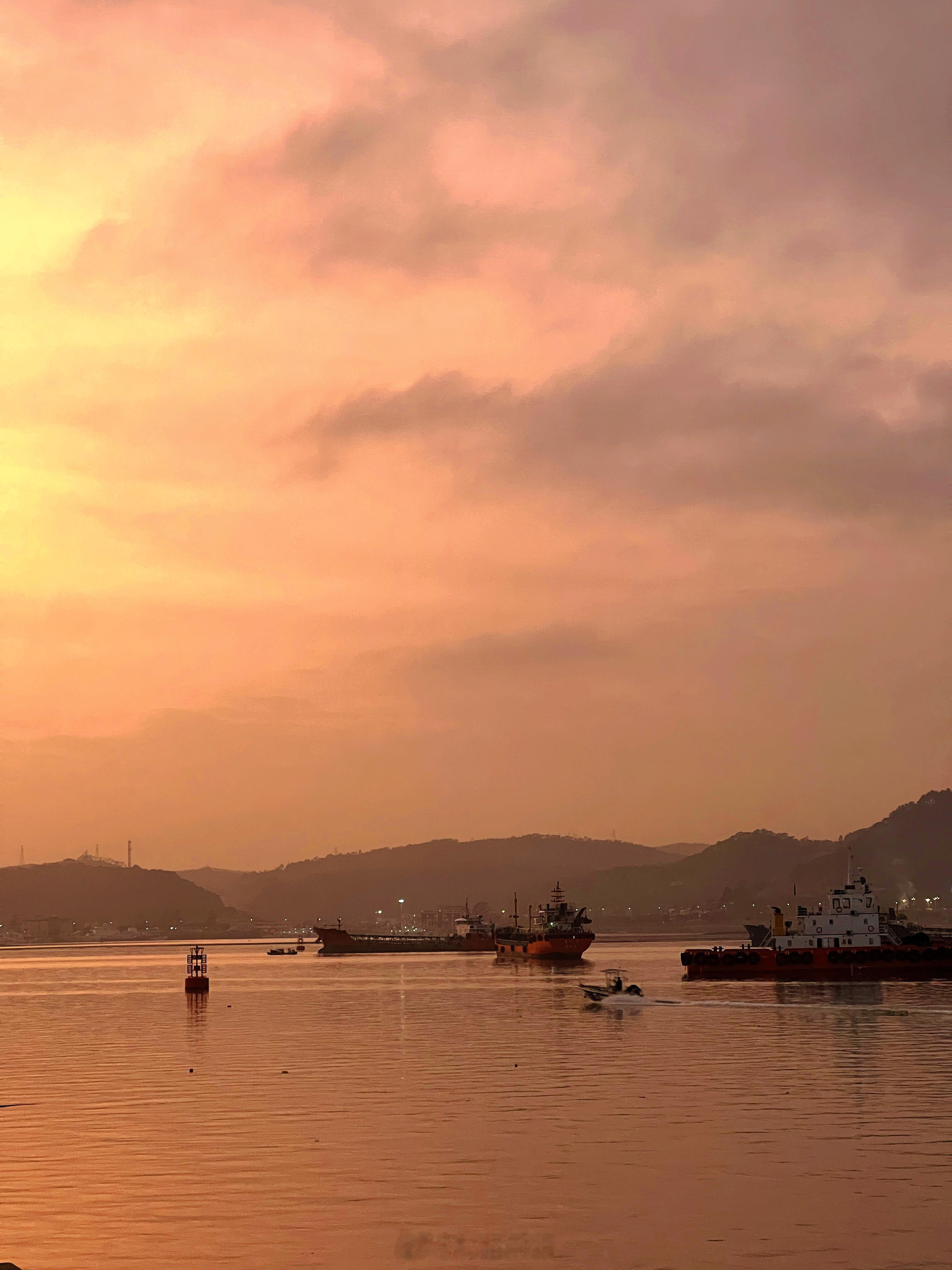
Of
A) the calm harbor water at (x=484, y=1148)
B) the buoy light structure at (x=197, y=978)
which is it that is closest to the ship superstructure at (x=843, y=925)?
the calm harbor water at (x=484, y=1148)

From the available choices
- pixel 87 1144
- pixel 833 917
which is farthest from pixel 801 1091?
pixel 833 917

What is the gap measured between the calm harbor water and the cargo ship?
53823 mm

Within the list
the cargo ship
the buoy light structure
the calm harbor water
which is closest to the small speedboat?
the calm harbor water

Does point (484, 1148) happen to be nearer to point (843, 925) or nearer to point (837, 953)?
point (837, 953)

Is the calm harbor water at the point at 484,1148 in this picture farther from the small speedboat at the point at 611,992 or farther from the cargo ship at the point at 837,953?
the cargo ship at the point at 837,953

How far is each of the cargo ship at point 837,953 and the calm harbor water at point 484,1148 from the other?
53.8 metres

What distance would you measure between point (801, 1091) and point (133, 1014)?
73927mm

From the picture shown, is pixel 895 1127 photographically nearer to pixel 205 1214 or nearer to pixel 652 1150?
pixel 652 1150

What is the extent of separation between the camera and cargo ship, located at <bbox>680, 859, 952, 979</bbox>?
14462 centimetres

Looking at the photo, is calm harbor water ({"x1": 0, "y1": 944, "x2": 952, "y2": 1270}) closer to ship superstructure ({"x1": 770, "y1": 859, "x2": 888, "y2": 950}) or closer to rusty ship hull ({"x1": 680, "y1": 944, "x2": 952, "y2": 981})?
rusty ship hull ({"x1": 680, "y1": 944, "x2": 952, "y2": 981})

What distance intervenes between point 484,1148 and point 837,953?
10848 cm

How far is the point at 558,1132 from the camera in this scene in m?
46.5

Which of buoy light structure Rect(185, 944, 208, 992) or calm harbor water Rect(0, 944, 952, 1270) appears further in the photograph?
buoy light structure Rect(185, 944, 208, 992)

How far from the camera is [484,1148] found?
43719 mm
